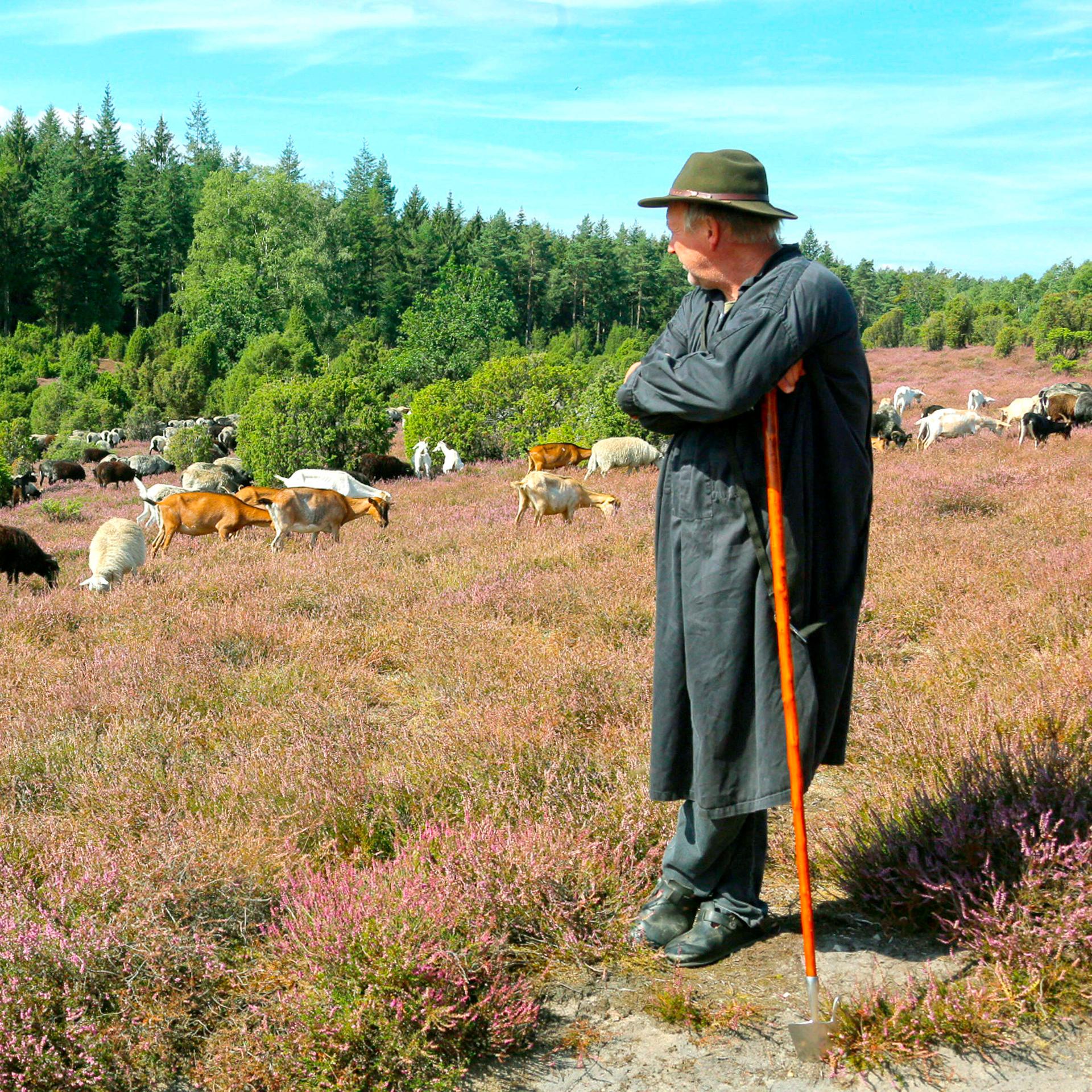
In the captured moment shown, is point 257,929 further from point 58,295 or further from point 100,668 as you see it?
point 58,295

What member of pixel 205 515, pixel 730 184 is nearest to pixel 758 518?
pixel 730 184

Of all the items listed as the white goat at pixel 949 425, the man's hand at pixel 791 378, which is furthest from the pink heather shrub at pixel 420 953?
the white goat at pixel 949 425

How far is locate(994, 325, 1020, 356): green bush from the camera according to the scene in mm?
50719

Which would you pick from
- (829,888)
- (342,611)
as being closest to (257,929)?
(829,888)

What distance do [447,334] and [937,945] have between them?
45.7 meters

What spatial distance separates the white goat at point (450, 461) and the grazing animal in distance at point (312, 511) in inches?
392

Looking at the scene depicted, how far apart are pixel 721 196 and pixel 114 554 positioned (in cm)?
972

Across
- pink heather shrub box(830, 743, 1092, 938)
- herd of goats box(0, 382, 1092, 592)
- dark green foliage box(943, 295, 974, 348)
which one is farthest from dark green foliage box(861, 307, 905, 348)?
pink heather shrub box(830, 743, 1092, 938)

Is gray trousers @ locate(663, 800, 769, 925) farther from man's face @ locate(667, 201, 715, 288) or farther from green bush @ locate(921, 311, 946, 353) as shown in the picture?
green bush @ locate(921, 311, 946, 353)

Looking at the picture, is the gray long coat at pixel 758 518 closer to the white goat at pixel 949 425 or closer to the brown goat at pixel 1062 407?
the white goat at pixel 949 425

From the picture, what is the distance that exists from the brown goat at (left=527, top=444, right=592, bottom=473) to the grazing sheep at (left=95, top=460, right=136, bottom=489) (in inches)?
588

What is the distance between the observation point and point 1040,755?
12.1 feet

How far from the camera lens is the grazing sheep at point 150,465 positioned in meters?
33.2

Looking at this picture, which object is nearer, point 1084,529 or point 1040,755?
point 1040,755
